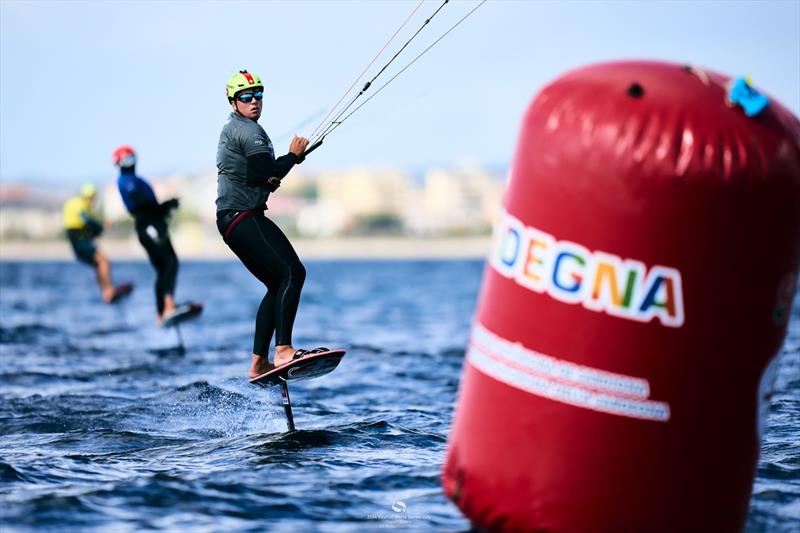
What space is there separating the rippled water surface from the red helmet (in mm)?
2609

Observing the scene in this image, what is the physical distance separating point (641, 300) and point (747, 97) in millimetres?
944

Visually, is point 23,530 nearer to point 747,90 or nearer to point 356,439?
point 356,439

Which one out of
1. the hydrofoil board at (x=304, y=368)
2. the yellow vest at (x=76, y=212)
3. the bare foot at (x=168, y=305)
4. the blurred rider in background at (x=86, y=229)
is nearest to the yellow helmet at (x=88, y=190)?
the blurred rider in background at (x=86, y=229)

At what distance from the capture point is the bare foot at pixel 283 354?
835 centimetres

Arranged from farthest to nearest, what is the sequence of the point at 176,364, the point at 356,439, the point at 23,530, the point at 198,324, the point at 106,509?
1. the point at 198,324
2. the point at 176,364
3. the point at 356,439
4. the point at 106,509
5. the point at 23,530

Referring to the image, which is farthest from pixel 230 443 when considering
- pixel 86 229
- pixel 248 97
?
pixel 86 229

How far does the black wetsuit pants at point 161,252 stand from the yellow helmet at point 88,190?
3995 millimetres

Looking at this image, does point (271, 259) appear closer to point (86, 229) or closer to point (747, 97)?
point (747, 97)

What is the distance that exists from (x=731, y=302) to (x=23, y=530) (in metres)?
3.59

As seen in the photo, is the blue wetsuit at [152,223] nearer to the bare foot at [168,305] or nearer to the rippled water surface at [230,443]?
the bare foot at [168,305]

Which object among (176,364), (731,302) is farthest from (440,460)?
(176,364)

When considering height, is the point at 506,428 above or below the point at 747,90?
below

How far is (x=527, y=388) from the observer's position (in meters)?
5.15

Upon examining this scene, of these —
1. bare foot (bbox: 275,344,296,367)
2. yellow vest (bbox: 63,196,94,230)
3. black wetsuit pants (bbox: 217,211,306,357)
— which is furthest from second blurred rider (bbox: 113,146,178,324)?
bare foot (bbox: 275,344,296,367)
